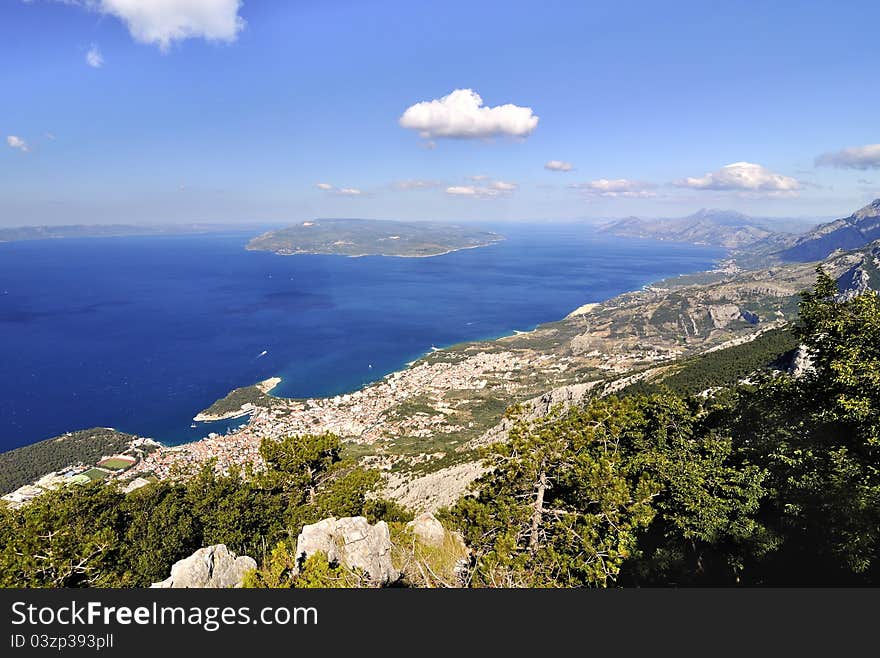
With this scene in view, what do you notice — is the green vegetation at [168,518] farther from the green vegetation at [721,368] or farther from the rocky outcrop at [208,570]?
the green vegetation at [721,368]

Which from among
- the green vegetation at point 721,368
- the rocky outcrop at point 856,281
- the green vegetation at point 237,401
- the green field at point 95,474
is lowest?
the green field at point 95,474

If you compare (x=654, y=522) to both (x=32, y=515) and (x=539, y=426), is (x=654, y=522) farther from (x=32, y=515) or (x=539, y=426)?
(x=32, y=515)

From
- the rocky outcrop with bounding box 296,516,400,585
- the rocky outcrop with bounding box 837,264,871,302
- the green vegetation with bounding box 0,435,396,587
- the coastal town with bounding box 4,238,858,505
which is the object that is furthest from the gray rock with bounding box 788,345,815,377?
the rocky outcrop with bounding box 837,264,871,302

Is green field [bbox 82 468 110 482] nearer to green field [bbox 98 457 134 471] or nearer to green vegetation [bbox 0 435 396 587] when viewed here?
green field [bbox 98 457 134 471]

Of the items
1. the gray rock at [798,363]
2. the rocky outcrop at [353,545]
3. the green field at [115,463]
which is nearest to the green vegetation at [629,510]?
the rocky outcrop at [353,545]

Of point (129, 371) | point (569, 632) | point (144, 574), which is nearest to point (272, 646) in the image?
point (569, 632)
